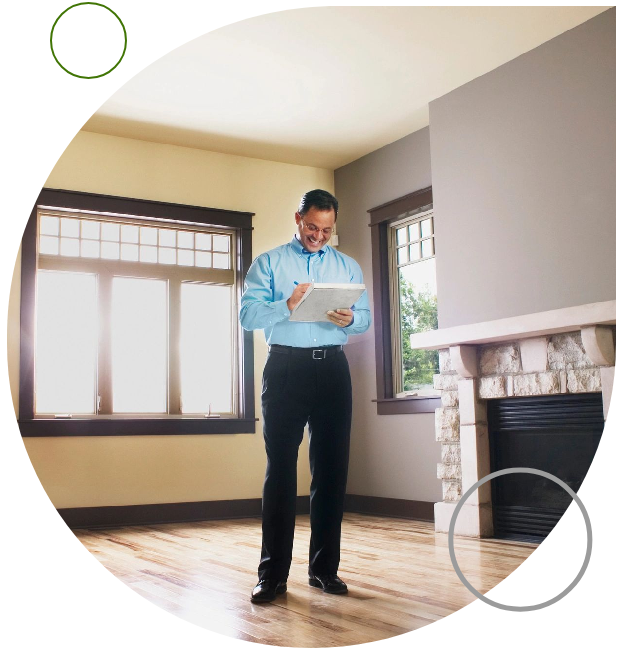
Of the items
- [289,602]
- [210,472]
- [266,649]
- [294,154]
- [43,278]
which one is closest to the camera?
[266,649]

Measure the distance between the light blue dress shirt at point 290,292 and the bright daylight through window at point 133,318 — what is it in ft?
9.99

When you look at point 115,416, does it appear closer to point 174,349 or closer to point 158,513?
point 174,349

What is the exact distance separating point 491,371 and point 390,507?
170cm

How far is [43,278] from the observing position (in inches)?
213

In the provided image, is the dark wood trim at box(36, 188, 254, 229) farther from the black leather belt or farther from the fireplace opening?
the black leather belt

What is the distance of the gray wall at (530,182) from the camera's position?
4004mm

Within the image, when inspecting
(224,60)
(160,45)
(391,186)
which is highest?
(224,60)

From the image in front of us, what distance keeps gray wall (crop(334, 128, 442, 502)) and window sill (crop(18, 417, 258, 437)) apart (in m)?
0.92

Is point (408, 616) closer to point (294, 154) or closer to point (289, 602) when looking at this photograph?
point (289, 602)

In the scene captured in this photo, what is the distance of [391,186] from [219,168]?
1400 millimetres

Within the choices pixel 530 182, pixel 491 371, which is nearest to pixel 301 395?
pixel 491 371

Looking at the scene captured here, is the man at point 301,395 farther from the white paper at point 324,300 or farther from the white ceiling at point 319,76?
the white ceiling at point 319,76

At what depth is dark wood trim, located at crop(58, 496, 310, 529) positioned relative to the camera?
5.23 m

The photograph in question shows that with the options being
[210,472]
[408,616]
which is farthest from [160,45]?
[210,472]
